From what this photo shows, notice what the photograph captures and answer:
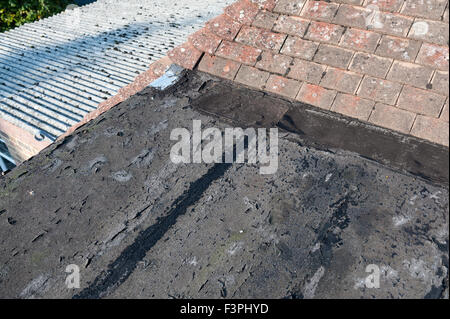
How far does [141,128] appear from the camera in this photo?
3.23 m

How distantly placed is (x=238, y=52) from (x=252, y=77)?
314mm

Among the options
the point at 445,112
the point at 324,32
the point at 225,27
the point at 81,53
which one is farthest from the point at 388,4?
the point at 81,53

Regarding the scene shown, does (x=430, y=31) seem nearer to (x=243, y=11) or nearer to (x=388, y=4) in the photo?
(x=388, y=4)

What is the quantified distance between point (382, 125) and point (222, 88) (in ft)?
4.92

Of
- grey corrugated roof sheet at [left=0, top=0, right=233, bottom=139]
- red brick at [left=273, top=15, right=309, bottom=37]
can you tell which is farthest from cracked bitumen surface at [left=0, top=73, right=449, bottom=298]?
grey corrugated roof sheet at [left=0, top=0, right=233, bottom=139]

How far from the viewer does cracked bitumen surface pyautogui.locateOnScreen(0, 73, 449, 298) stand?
82.6 inches

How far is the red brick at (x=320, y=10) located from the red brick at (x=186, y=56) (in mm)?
1135

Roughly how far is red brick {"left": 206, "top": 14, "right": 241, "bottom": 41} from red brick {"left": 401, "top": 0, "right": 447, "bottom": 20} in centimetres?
151

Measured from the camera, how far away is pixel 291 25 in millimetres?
3391

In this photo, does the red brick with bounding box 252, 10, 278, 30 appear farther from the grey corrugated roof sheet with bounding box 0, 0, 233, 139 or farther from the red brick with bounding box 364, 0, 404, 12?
the grey corrugated roof sheet with bounding box 0, 0, 233, 139

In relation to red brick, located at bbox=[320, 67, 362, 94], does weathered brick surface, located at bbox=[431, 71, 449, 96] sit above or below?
above

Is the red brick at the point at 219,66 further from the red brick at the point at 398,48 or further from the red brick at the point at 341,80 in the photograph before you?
the red brick at the point at 398,48

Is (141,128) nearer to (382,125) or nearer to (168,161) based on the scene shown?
(168,161)

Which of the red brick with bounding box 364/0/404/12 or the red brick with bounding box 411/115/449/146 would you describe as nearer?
the red brick with bounding box 411/115/449/146
